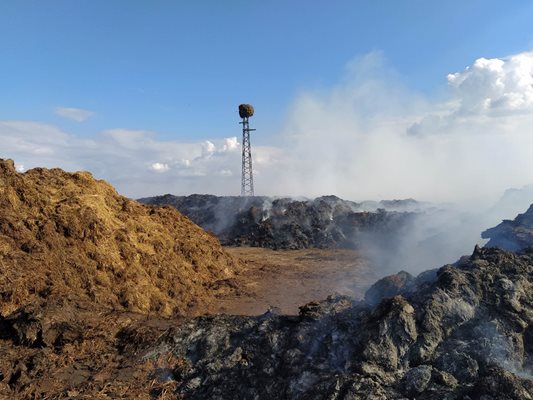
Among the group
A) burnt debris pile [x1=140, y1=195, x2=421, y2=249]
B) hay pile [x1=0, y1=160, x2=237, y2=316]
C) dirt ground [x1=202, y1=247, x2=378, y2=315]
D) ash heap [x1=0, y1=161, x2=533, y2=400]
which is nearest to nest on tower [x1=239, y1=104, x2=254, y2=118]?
burnt debris pile [x1=140, y1=195, x2=421, y2=249]

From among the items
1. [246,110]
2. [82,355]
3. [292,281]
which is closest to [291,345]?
[82,355]

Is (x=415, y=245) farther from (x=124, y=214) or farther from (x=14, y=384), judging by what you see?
(x=14, y=384)

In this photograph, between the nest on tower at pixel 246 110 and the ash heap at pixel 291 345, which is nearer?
the ash heap at pixel 291 345

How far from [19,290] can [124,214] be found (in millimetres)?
6919

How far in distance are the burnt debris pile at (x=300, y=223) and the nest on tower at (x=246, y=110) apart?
8.45 meters

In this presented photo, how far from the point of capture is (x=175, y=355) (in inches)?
328

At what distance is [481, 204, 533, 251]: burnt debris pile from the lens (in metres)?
17.1

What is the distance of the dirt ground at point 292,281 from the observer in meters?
16.0

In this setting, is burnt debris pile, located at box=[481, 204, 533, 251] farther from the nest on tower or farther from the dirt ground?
the nest on tower

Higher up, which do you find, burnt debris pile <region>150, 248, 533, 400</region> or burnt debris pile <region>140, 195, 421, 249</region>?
burnt debris pile <region>140, 195, 421, 249</region>

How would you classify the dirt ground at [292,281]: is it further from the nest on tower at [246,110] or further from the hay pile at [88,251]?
the nest on tower at [246,110]

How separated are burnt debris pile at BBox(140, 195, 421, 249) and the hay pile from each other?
46.9 feet

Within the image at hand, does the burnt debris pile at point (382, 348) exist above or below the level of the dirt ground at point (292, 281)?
above

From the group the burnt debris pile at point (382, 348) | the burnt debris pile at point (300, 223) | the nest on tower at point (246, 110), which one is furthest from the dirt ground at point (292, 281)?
the nest on tower at point (246, 110)
